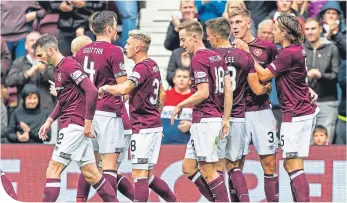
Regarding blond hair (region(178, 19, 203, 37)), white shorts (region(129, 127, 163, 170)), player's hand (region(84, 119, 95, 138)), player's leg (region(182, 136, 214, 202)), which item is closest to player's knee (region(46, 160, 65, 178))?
player's hand (region(84, 119, 95, 138))

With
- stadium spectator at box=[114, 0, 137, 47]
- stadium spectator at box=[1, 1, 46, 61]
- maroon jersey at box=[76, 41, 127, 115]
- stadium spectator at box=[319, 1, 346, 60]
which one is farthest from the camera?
stadium spectator at box=[1, 1, 46, 61]

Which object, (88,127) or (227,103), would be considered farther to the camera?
(227,103)

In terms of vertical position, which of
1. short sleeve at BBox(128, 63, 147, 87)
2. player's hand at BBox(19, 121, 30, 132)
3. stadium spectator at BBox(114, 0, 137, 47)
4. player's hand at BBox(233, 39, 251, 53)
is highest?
stadium spectator at BBox(114, 0, 137, 47)

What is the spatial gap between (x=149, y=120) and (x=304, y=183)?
2009mm

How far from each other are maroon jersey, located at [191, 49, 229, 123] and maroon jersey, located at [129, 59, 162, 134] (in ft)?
1.54

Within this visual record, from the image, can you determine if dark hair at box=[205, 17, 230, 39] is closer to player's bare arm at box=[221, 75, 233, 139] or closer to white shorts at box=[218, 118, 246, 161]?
player's bare arm at box=[221, 75, 233, 139]

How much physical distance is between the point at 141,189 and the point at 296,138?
1969 millimetres

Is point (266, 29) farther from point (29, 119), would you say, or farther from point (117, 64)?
point (29, 119)

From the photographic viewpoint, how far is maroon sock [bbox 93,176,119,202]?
14.2 meters

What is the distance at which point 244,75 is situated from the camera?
572 inches

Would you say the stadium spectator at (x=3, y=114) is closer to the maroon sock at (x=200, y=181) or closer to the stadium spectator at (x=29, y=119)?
the stadium spectator at (x=29, y=119)

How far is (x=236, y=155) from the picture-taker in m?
14.6

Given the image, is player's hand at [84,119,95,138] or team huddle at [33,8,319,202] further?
team huddle at [33,8,319,202]

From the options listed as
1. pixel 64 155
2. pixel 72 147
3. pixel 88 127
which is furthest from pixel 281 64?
pixel 64 155
